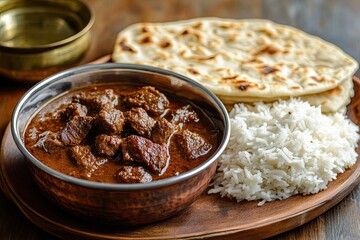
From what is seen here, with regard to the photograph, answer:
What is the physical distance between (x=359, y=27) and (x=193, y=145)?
9.48 feet

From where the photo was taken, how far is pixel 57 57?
4461 mm

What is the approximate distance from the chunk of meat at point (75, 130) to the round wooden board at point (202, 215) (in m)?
0.37

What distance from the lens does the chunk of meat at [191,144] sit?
11.0ft

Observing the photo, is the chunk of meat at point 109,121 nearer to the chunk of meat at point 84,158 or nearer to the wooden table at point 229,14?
the chunk of meat at point 84,158

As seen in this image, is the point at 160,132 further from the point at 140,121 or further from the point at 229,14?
the point at 229,14

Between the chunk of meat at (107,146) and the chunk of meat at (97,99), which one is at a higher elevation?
the chunk of meat at (107,146)

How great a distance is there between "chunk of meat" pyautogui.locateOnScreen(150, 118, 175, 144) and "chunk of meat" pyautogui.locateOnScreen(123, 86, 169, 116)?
0.78ft

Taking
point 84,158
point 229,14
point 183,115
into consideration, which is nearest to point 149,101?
point 183,115

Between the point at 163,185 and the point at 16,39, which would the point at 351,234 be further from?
the point at 16,39

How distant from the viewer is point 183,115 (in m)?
3.71

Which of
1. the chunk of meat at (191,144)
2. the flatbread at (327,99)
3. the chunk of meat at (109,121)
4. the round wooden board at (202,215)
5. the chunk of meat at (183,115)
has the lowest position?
the round wooden board at (202,215)

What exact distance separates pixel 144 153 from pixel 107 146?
216 millimetres

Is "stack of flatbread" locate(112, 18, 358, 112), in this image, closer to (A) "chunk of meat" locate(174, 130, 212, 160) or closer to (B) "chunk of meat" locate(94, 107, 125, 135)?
(A) "chunk of meat" locate(174, 130, 212, 160)

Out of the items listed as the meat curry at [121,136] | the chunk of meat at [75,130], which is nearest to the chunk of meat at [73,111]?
the meat curry at [121,136]
